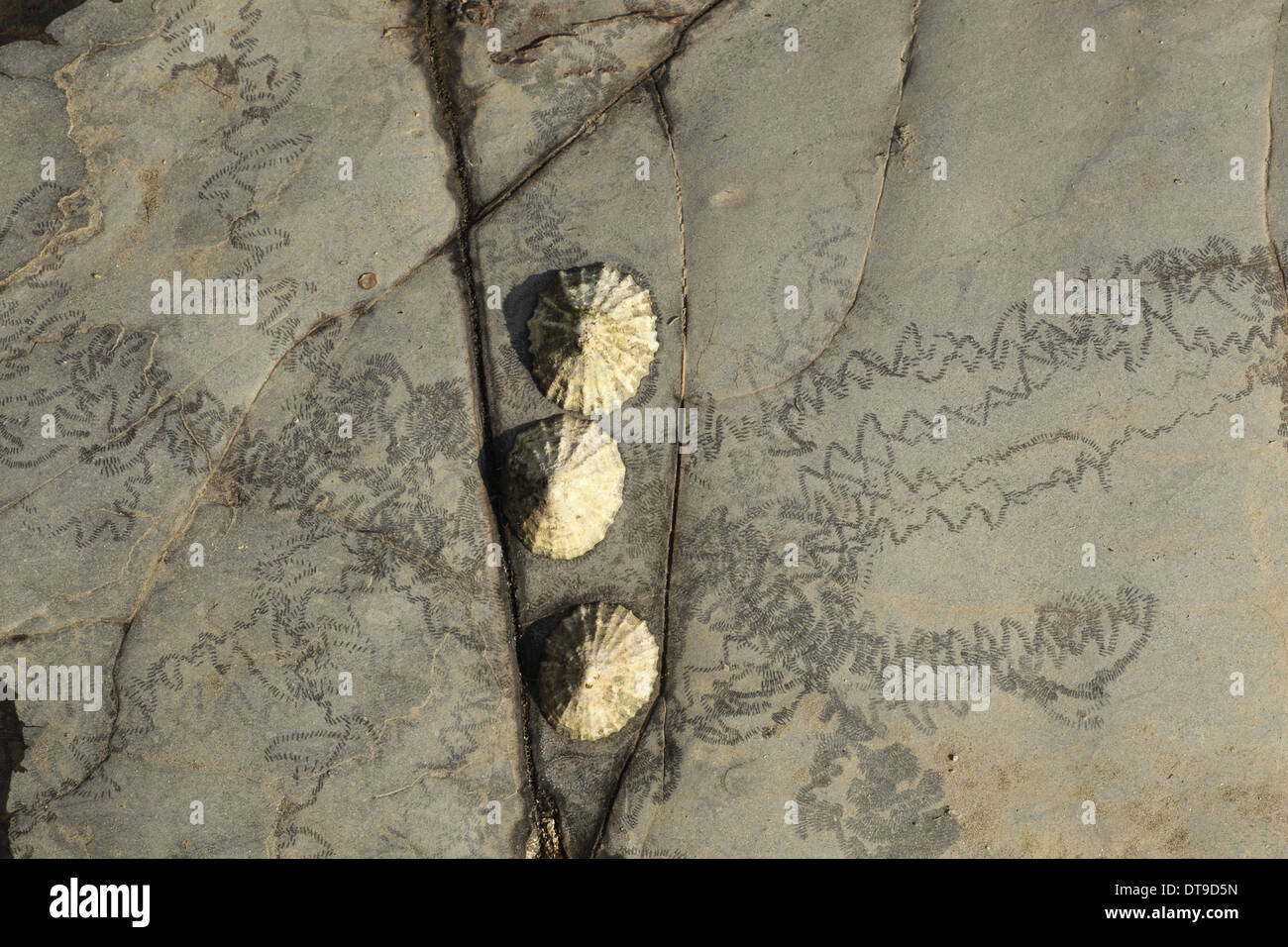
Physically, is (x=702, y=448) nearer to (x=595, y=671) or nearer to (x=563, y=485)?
(x=563, y=485)

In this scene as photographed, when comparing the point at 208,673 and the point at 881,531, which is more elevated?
the point at 881,531

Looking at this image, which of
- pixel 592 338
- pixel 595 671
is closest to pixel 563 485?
pixel 592 338

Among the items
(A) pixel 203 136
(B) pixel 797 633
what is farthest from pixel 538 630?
(A) pixel 203 136

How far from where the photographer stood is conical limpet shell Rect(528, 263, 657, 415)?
3398 mm

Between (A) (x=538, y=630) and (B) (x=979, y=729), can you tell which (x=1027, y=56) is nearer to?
(B) (x=979, y=729)

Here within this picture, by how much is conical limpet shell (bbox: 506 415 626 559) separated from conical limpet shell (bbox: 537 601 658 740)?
0.31 m

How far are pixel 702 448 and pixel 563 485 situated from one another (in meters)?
0.61

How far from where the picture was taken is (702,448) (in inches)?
139

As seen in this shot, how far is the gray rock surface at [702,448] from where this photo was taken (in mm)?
3492

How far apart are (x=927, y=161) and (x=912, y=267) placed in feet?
1.46

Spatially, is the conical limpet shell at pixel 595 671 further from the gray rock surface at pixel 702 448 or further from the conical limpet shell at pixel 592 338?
the conical limpet shell at pixel 592 338

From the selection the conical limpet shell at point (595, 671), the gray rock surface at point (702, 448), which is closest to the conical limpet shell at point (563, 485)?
the gray rock surface at point (702, 448)

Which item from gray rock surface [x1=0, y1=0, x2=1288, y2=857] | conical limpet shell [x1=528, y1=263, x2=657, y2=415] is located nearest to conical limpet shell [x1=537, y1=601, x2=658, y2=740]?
gray rock surface [x1=0, y1=0, x2=1288, y2=857]

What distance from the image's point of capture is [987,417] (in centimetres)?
352
